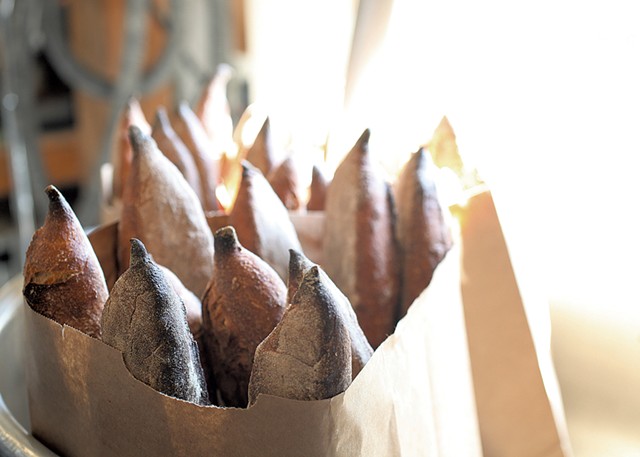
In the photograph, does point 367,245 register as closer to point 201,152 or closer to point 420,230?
point 420,230

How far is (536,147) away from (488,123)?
49mm

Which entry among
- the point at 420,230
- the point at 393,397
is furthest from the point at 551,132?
the point at 393,397

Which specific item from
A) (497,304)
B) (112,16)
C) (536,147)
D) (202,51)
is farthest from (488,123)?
(112,16)

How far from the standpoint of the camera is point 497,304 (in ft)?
1.86

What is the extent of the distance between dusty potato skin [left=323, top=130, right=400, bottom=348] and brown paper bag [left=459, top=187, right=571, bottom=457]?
0.06 m

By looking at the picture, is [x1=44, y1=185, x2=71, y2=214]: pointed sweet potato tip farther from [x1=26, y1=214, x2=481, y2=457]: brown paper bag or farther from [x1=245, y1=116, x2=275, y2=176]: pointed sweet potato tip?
[x1=245, y1=116, x2=275, y2=176]: pointed sweet potato tip

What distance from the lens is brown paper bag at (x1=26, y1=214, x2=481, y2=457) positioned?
14.2 inches

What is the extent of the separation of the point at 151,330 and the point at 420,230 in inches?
9.3

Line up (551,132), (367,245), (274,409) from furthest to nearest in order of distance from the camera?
(551,132)
(367,245)
(274,409)

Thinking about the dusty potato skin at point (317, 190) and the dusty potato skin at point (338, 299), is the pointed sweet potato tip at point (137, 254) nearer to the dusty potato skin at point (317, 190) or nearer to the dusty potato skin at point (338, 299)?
the dusty potato skin at point (338, 299)

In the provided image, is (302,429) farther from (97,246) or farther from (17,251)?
(17,251)

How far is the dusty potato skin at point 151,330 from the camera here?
38 centimetres

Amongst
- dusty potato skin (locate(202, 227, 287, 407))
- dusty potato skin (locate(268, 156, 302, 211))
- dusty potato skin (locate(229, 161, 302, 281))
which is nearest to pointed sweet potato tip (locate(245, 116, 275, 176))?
dusty potato skin (locate(268, 156, 302, 211))

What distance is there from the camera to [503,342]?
56 centimetres
